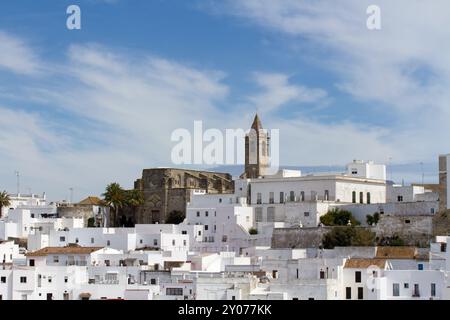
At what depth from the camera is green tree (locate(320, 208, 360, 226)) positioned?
2975cm

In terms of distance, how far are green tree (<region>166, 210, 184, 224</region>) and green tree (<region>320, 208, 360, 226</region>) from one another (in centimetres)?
585

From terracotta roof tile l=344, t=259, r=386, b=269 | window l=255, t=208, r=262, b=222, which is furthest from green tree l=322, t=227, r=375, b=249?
terracotta roof tile l=344, t=259, r=386, b=269

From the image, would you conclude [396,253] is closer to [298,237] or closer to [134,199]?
[298,237]

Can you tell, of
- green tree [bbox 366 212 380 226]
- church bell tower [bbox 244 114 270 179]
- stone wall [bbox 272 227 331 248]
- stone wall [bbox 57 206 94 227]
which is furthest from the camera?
church bell tower [bbox 244 114 270 179]

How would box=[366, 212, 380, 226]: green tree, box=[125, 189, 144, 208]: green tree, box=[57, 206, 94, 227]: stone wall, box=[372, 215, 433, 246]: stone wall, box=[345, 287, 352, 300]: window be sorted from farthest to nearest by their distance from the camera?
box=[125, 189, 144, 208]: green tree < box=[57, 206, 94, 227]: stone wall < box=[366, 212, 380, 226]: green tree < box=[372, 215, 433, 246]: stone wall < box=[345, 287, 352, 300]: window

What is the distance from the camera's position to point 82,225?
32969mm

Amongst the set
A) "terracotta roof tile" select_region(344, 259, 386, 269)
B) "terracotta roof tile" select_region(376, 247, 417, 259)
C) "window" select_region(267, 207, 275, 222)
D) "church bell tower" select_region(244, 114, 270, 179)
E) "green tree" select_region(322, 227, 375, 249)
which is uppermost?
"church bell tower" select_region(244, 114, 270, 179)

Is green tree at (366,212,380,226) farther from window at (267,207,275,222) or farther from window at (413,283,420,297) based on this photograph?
window at (413,283,420,297)

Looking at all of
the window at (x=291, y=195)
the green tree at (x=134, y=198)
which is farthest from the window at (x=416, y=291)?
the green tree at (x=134, y=198)

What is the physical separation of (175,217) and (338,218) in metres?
6.71
